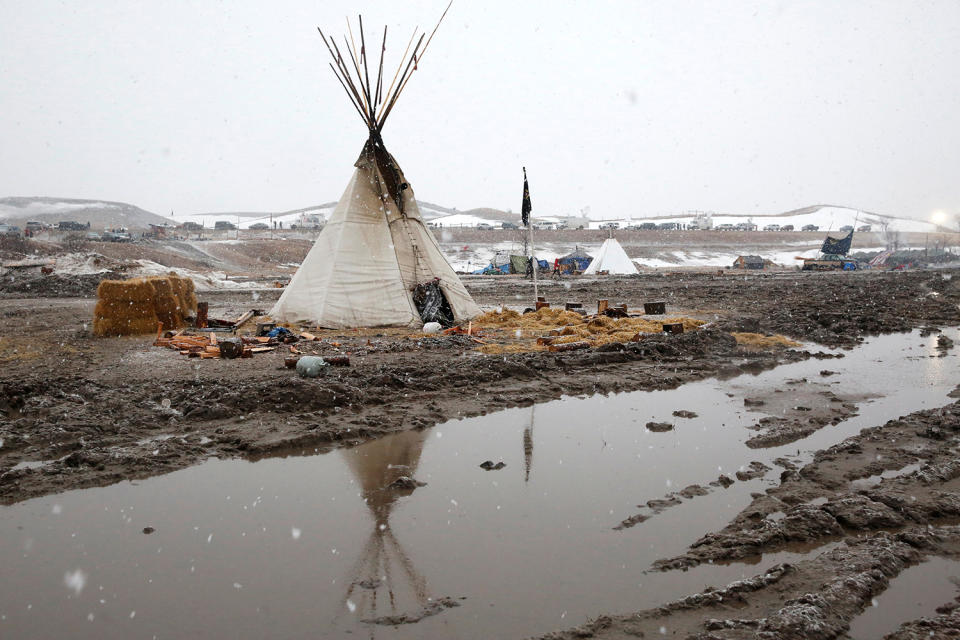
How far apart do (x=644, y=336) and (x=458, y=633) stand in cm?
735

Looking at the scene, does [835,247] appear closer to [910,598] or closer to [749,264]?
[749,264]

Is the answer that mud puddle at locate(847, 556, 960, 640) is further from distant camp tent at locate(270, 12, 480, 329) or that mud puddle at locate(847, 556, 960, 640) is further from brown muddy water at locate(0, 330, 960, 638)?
distant camp tent at locate(270, 12, 480, 329)

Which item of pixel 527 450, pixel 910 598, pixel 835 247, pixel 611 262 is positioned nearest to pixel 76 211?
pixel 611 262

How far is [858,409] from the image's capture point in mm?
5809

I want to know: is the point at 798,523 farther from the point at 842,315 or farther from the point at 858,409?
the point at 842,315

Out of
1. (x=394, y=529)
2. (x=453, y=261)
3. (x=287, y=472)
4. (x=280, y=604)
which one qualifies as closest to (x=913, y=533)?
(x=394, y=529)

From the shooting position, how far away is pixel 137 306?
10469 mm

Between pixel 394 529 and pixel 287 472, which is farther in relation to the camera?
pixel 287 472

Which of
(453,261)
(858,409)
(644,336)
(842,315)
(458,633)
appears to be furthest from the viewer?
(453,261)

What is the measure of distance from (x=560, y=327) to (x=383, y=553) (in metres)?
7.81

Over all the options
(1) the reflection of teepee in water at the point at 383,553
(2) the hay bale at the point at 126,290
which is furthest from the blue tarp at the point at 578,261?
(1) the reflection of teepee in water at the point at 383,553

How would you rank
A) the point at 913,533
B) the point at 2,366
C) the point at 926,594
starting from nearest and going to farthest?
1. the point at 926,594
2. the point at 913,533
3. the point at 2,366

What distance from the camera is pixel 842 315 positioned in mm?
12383

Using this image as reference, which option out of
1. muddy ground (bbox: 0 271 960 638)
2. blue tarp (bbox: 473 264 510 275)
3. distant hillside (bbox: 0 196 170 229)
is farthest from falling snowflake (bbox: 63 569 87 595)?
distant hillside (bbox: 0 196 170 229)
